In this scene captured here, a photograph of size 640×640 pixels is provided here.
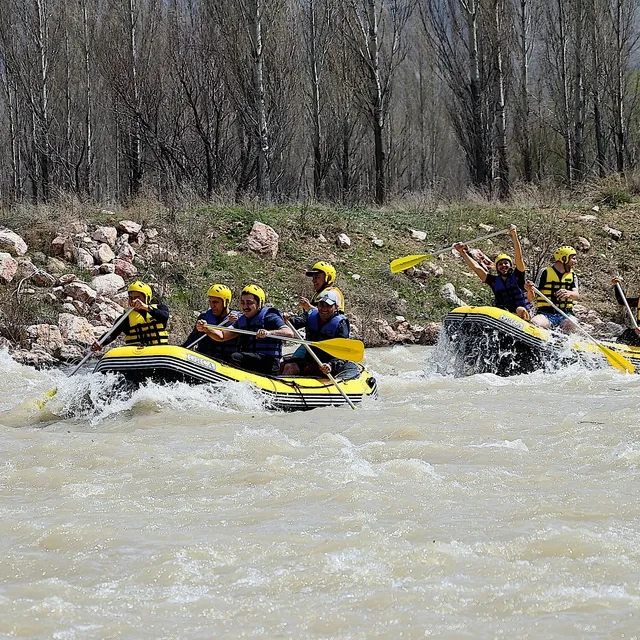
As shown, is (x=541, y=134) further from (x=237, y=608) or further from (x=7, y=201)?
(x=237, y=608)

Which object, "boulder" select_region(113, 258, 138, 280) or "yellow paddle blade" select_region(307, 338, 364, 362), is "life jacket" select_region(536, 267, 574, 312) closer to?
"yellow paddle blade" select_region(307, 338, 364, 362)

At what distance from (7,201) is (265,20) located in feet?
21.2

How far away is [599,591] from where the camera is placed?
10.7 ft

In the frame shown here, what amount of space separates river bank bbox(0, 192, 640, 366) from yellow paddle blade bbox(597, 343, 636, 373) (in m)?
4.13

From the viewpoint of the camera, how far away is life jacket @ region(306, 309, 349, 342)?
852 centimetres

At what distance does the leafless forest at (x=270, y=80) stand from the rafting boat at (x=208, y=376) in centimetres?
895

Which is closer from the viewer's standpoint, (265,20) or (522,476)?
(522,476)

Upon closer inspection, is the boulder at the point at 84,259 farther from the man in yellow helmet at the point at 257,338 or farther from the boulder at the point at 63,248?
the man in yellow helmet at the point at 257,338

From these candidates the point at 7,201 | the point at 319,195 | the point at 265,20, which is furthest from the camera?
the point at 319,195

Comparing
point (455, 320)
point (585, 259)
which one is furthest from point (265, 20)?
point (455, 320)

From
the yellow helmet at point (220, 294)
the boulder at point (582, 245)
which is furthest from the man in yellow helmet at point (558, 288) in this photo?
the boulder at point (582, 245)

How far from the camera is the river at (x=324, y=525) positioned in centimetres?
311

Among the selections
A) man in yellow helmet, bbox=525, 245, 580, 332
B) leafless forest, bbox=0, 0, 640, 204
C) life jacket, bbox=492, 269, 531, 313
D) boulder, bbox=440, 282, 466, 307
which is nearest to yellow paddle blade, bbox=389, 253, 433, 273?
life jacket, bbox=492, 269, 531, 313

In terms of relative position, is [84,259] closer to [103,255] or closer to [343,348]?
[103,255]
